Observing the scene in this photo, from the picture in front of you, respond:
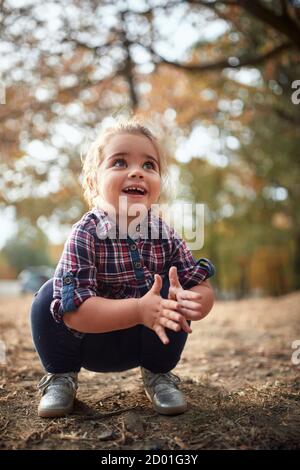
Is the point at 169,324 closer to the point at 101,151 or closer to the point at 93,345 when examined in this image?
the point at 93,345

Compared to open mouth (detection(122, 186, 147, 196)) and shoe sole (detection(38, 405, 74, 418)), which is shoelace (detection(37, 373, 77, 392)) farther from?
open mouth (detection(122, 186, 147, 196))

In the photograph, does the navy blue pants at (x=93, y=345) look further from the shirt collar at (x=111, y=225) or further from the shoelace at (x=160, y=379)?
the shirt collar at (x=111, y=225)

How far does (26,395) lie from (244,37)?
20.6 ft

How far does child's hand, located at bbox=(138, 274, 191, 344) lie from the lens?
1.40 m

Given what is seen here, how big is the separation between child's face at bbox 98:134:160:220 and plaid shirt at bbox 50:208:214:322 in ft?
0.33

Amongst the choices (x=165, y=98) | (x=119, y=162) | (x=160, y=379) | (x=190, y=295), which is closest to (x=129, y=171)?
(x=119, y=162)

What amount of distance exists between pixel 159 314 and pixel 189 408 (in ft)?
1.93

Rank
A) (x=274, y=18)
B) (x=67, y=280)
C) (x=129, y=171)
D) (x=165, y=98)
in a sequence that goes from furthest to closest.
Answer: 1. (x=165, y=98)
2. (x=274, y=18)
3. (x=129, y=171)
4. (x=67, y=280)

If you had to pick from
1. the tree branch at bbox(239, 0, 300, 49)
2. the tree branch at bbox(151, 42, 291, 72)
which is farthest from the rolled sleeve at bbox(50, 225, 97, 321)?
the tree branch at bbox(151, 42, 291, 72)

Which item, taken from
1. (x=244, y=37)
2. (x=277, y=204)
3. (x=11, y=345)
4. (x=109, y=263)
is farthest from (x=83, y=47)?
(x=277, y=204)

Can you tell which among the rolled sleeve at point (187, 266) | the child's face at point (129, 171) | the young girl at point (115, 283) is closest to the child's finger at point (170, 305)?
the young girl at point (115, 283)

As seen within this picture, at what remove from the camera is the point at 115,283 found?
1811mm

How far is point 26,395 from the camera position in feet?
6.75

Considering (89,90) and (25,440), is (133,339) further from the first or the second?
(89,90)
